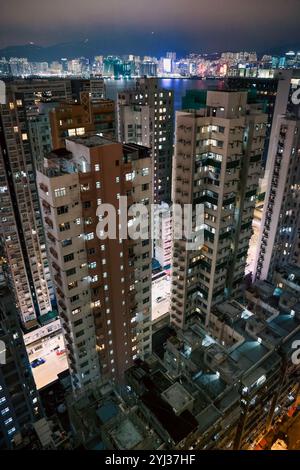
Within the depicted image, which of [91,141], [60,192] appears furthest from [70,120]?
[60,192]

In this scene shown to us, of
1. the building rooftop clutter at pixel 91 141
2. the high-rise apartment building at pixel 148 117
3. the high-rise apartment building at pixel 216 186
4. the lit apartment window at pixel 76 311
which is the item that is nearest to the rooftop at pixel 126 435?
the lit apartment window at pixel 76 311

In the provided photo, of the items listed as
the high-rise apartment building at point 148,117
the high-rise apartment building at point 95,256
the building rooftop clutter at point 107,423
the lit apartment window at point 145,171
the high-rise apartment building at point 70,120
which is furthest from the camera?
the high-rise apartment building at point 148,117

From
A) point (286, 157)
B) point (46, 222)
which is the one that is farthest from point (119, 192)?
point (286, 157)

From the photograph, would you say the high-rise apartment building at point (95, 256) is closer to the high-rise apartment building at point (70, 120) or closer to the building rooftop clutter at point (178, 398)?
the high-rise apartment building at point (70, 120)

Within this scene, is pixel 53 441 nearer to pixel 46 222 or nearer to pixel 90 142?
pixel 46 222

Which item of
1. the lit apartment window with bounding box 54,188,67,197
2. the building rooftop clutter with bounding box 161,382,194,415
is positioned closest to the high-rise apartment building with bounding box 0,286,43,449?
the lit apartment window with bounding box 54,188,67,197

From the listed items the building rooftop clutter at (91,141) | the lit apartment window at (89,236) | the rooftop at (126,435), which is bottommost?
the rooftop at (126,435)
